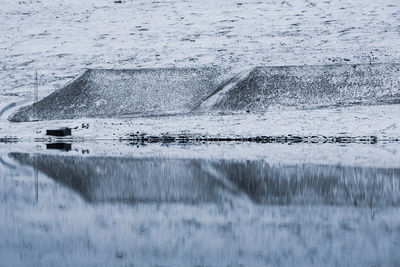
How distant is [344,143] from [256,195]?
16.2 m

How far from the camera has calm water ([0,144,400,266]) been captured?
1060 cm

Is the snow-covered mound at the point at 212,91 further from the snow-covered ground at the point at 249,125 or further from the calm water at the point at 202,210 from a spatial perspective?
the calm water at the point at 202,210

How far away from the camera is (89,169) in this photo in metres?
21.8

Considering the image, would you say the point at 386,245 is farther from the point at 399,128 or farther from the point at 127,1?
the point at 127,1

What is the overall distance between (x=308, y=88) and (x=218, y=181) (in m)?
23.4

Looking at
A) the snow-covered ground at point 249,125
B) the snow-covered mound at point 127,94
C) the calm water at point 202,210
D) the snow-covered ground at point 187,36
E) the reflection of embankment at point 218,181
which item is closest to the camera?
the calm water at point 202,210

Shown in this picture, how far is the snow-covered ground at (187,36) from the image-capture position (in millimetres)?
49438

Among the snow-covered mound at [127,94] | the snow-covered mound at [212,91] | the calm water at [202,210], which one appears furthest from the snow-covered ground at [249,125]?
the calm water at [202,210]

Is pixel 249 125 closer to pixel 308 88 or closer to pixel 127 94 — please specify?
pixel 308 88

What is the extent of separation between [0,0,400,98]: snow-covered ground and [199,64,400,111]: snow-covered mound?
12.0 ft

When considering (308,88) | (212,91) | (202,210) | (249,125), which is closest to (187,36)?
(212,91)

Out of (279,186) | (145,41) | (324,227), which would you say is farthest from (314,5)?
(324,227)

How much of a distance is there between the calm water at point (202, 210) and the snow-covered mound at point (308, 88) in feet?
48.7

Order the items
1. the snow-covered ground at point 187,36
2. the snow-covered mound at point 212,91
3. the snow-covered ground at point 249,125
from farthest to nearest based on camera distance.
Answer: the snow-covered ground at point 187,36 < the snow-covered mound at point 212,91 < the snow-covered ground at point 249,125
